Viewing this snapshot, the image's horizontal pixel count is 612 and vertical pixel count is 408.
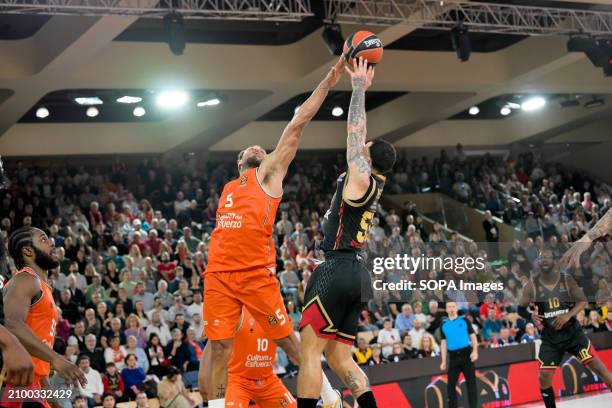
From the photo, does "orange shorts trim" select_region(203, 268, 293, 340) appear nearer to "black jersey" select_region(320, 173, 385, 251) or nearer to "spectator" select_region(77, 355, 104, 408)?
"black jersey" select_region(320, 173, 385, 251)

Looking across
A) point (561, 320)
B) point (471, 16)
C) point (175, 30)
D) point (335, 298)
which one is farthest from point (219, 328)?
point (471, 16)

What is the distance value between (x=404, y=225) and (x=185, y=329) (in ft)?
34.6

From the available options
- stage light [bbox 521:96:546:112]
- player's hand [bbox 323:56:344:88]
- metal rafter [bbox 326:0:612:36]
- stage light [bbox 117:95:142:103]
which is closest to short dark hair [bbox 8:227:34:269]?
player's hand [bbox 323:56:344:88]

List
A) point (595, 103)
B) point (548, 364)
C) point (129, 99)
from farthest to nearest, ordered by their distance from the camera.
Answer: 1. point (595, 103)
2. point (129, 99)
3. point (548, 364)

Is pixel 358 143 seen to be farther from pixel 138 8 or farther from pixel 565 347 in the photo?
pixel 138 8

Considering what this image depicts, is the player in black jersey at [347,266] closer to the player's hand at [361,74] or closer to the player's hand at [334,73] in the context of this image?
the player's hand at [361,74]

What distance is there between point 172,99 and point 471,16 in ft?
27.3

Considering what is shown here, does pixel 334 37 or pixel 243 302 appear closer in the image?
pixel 243 302

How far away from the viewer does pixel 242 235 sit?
6652 millimetres

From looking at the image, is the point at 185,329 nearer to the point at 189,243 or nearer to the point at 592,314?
the point at 189,243

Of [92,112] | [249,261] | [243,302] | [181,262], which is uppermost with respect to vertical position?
[92,112]

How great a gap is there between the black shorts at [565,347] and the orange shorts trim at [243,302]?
4487 mm

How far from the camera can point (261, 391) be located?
690cm

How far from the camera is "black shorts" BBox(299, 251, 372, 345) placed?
6254 millimetres
